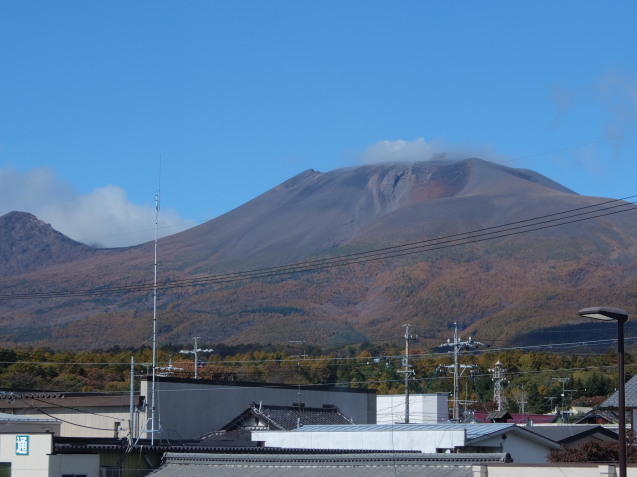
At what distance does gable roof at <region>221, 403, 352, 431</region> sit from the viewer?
47844 mm

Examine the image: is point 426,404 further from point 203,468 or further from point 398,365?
point 398,365

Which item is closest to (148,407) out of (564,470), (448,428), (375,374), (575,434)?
(448,428)

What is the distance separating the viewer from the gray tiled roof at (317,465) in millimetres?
24094

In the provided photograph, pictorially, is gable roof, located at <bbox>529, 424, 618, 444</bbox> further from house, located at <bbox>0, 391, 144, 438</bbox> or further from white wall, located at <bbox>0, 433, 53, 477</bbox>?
white wall, located at <bbox>0, 433, 53, 477</bbox>

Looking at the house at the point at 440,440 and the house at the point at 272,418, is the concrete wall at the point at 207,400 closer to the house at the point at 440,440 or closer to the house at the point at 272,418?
the house at the point at 272,418

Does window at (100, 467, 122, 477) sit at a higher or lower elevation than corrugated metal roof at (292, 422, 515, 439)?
lower

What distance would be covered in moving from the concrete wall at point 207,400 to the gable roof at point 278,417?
117cm

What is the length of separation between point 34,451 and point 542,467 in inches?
581

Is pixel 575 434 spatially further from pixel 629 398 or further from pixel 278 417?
pixel 278 417

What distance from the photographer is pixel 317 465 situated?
26312 millimetres

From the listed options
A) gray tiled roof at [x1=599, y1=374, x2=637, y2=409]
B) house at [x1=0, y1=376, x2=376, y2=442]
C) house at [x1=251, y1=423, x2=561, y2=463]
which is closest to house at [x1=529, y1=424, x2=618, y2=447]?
house at [x1=251, y1=423, x2=561, y2=463]

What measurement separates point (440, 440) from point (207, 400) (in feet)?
59.4

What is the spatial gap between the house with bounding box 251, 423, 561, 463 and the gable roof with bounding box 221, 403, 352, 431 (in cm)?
740

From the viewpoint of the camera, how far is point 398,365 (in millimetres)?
120688
